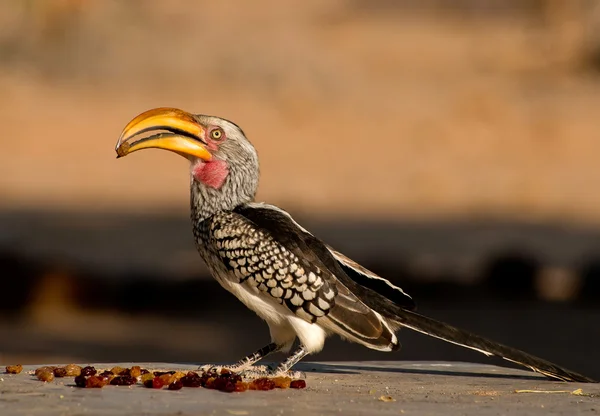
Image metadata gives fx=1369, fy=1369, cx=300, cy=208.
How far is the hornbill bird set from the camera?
587 centimetres

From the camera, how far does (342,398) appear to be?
212 inches

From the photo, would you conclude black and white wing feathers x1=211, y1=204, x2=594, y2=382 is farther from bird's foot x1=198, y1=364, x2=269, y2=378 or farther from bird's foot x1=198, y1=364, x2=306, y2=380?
bird's foot x1=198, y1=364, x2=269, y2=378

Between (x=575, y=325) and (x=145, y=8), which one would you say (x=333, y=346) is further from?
(x=145, y=8)

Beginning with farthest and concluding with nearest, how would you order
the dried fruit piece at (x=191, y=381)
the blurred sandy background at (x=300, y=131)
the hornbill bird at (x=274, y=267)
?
the blurred sandy background at (x=300, y=131), the hornbill bird at (x=274, y=267), the dried fruit piece at (x=191, y=381)

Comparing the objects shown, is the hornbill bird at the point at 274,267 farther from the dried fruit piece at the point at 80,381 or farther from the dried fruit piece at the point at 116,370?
the dried fruit piece at the point at 80,381

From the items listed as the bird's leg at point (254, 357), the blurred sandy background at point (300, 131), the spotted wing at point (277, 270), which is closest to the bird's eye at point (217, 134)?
the spotted wing at point (277, 270)

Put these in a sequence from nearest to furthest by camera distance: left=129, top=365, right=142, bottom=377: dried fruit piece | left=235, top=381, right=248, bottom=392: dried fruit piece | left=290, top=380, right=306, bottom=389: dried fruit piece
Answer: left=235, top=381, right=248, bottom=392: dried fruit piece, left=290, top=380, right=306, bottom=389: dried fruit piece, left=129, top=365, right=142, bottom=377: dried fruit piece

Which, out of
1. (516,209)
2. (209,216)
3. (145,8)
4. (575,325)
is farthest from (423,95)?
(209,216)

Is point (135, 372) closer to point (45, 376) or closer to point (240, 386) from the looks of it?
point (45, 376)

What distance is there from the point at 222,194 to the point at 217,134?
0.92 ft

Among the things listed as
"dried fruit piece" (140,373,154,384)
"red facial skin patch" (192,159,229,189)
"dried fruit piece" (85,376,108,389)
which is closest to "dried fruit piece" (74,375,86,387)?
"dried fruit piece" (85,376,108,389)

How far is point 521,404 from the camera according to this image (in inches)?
210

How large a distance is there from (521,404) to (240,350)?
595cm

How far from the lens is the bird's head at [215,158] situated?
6.21 meters
